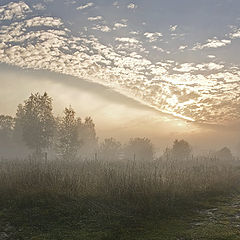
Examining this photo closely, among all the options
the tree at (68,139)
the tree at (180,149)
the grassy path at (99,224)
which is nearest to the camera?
the grassy path at (99,224)

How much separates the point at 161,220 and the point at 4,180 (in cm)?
769

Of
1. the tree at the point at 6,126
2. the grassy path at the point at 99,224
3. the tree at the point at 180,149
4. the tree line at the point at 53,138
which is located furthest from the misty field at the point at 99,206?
the tree at the point at 6,126

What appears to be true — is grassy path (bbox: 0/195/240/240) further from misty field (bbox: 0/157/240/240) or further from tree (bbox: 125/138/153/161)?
tree (bbox: 125/138/153/161)

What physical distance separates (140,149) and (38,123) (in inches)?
1375

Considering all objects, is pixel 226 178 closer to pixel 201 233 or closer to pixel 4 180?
pixel 201 233

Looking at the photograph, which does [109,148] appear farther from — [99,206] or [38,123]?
[99,206]

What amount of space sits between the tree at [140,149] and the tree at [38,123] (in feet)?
89.3

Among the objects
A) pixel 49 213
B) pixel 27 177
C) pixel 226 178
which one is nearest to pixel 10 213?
pixel 49 213

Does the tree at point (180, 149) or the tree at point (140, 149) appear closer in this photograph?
the tree at point (180, 149)

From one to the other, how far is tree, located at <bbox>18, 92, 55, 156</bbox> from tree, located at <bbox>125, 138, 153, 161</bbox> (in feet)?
89.3

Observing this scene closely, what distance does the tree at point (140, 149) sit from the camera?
235ft

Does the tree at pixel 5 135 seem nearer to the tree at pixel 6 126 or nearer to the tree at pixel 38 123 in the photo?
the tree at pixel 6 126

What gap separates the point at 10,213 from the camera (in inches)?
388

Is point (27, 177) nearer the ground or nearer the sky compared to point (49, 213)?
nearer the sky
